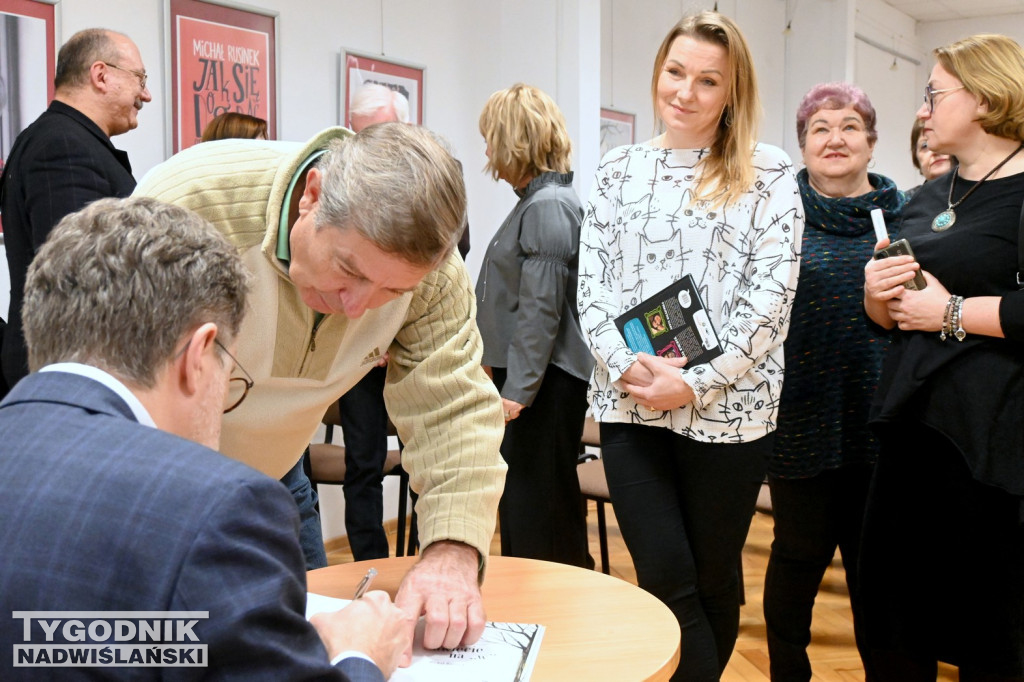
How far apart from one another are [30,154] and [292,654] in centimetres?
227

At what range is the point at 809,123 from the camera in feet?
8.50

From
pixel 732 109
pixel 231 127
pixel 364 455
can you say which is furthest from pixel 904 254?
pixel 231 127

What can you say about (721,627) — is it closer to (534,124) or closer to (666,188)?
(666,188)

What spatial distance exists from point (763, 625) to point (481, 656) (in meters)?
2.45

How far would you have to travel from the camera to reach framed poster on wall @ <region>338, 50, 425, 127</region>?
164 inches

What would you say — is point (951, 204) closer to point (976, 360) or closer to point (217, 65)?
point (976, 360)

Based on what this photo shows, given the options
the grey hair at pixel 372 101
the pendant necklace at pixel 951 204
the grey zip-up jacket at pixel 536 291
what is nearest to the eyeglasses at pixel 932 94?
the pendant necklace at pixel 951 204

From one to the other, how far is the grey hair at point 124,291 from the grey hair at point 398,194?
0.34 meters

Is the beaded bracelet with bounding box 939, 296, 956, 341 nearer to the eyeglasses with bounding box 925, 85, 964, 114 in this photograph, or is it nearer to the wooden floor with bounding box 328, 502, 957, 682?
the eyeglasses with bounding box 925, 85, 964, 114

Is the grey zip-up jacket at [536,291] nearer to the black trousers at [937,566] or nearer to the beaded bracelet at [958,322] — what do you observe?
the black trousers at [937,566]

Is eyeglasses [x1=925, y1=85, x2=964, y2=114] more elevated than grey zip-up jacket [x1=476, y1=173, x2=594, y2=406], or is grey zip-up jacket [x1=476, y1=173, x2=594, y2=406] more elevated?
eyeglasses [x1=925, y1=85, x2=964, y2=114]

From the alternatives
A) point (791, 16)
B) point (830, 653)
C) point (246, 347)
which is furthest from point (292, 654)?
point (791, 16)

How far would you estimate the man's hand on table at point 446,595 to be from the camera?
124 cm

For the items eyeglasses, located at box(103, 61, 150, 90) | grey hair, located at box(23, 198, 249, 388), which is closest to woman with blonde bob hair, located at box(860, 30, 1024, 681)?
grey hair, located at box(23, 198, 249, 388)
